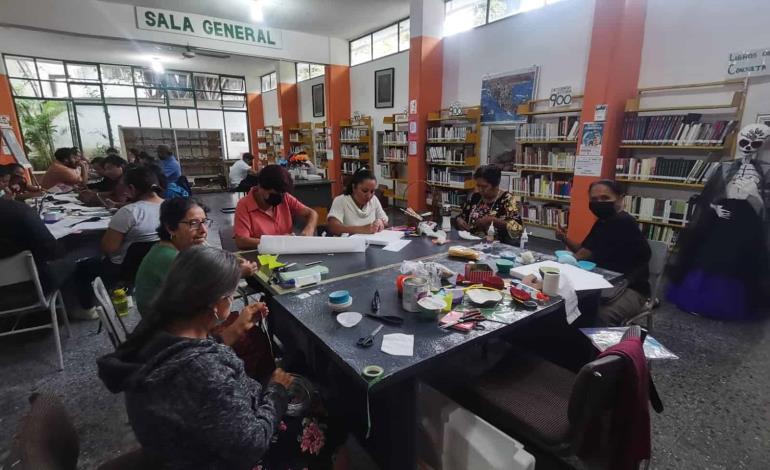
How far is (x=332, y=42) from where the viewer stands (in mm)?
7926

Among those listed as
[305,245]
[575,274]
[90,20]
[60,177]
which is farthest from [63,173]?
[575,274]

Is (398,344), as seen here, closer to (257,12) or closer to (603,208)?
(603,208)

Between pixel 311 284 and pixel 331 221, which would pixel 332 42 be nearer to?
pixel 331 221

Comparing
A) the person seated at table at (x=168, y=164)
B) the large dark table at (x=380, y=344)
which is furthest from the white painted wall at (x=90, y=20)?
the large dark table at (x=380, y=344)

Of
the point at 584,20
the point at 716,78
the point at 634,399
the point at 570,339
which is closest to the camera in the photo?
the point at 634,399

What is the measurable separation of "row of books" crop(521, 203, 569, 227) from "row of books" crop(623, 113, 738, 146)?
1.15m

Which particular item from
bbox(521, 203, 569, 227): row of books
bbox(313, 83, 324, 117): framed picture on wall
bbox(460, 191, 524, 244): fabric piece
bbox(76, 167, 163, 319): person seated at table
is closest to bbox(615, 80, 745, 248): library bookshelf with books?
bbox(521, 203, 569, 227): row of books

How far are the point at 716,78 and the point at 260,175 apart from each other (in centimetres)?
445

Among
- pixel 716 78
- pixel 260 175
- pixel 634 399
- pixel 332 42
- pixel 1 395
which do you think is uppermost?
pixel 332 42

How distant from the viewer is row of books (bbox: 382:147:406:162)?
738cm

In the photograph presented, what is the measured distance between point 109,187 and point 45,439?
5046 millimetres

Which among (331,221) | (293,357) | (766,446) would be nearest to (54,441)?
(293,357)

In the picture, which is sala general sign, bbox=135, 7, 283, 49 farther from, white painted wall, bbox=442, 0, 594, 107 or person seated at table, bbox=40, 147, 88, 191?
white painted wall, bbox=442, 0, 594, 107

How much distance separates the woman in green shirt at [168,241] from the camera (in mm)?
1613
